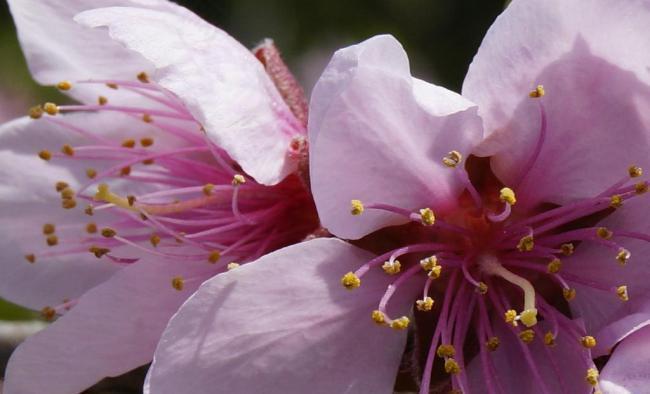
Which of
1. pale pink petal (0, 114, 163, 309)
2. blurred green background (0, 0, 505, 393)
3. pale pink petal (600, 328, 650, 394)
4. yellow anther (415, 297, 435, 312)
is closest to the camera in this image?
pale pink petal (600, 328, 650, 394)

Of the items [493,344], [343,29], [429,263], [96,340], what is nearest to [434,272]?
[429,263]

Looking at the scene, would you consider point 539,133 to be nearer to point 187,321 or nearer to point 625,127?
point 625,127

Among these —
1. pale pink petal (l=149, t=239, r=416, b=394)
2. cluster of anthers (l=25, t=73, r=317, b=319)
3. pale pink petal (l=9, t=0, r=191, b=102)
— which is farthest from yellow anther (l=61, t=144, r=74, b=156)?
pale pink petal (l=149, t=239, r=416, b=394)

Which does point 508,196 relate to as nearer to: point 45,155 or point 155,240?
point 155,240

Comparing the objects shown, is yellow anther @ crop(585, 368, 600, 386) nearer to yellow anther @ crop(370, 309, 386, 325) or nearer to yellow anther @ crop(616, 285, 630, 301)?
yellow anther @ crop(616, 285, 630, 301)

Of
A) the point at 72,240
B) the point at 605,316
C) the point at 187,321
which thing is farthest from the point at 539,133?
the point at 72,240
